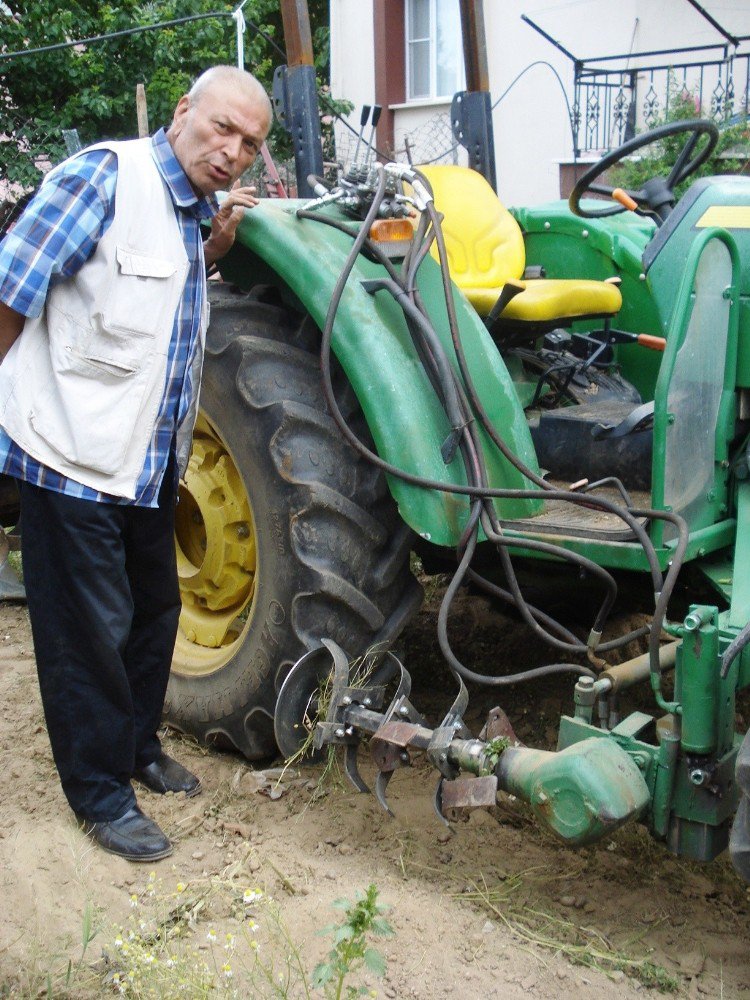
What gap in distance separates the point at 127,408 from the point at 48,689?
651 millimetres

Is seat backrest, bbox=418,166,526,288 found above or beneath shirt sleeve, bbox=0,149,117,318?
beneath

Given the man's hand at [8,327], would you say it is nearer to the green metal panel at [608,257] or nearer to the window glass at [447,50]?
the green metal panel at [608,257]

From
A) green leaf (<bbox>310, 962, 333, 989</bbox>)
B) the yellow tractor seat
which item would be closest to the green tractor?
green leaf (<bbox>310, 962, 333, 989</bbox>)

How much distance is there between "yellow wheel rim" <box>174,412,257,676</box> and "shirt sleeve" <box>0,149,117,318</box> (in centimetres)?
69

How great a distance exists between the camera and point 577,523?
8.69 feet

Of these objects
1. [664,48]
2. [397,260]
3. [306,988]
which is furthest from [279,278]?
[664,48]

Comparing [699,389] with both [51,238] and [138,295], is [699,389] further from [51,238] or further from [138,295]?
[51,238]

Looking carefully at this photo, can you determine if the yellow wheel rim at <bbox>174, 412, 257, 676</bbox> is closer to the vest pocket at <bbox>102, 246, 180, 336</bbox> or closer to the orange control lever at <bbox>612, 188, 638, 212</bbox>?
the vest pocket at <bbox>102, 246, 180, 336</bbox>

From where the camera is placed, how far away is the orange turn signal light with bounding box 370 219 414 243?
273 centimetres

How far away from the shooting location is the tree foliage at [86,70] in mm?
9180

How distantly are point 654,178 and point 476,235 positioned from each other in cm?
78

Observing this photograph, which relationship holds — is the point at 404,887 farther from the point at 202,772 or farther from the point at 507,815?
the point at 202,772

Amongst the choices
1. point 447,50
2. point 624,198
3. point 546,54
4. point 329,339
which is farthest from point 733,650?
point 447,50

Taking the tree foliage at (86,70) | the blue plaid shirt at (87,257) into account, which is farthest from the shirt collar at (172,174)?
the tree foliage at (86,70)
